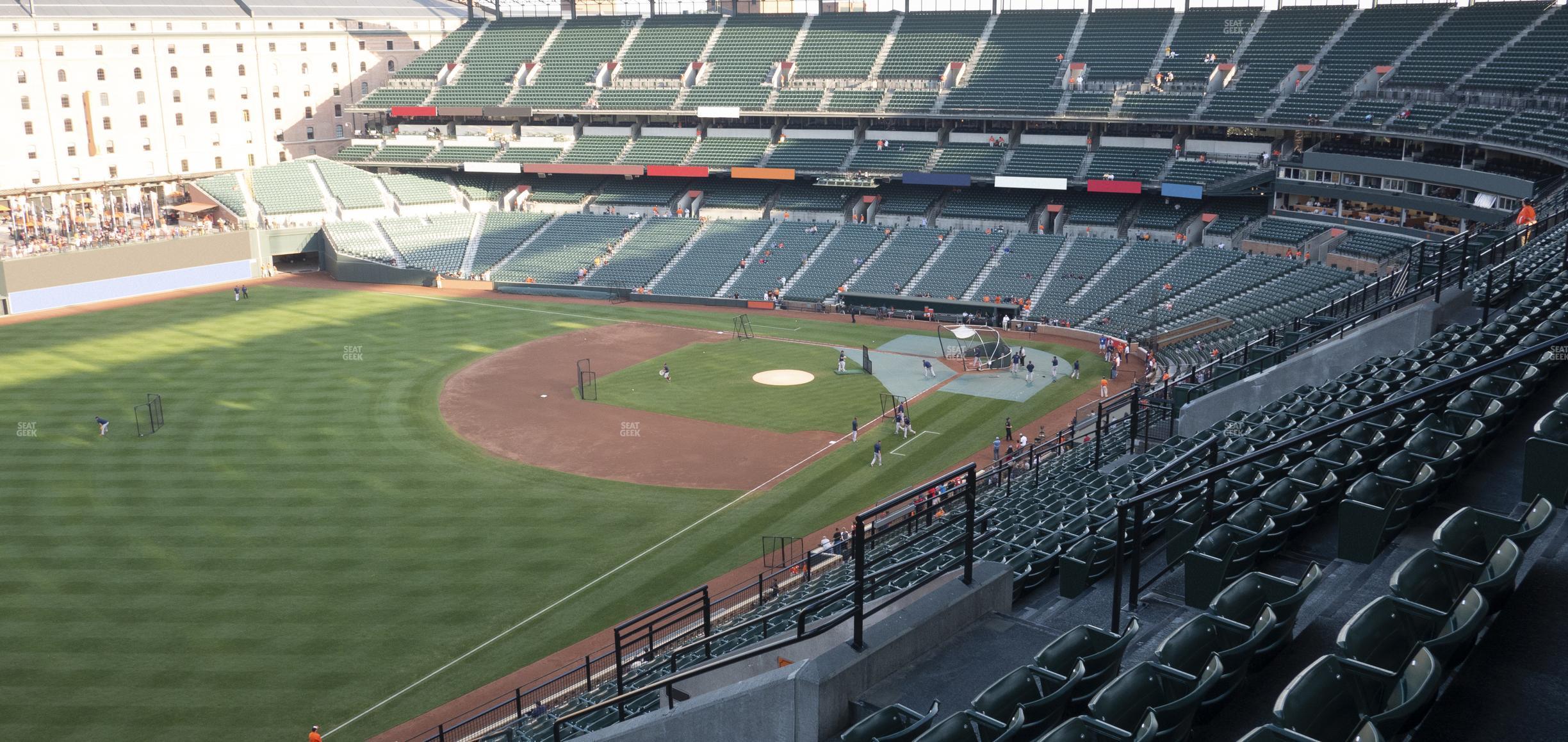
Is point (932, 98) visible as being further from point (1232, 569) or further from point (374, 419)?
point (1232, 569)

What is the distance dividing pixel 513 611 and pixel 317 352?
30949 mm

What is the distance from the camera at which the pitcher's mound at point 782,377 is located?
159 ft

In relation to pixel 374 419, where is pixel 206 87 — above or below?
above

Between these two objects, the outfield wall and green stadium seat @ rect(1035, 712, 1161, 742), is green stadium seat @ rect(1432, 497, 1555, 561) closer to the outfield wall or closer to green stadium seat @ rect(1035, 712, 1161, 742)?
green stadium seat @ rect(1035, 712, 1161, 742)

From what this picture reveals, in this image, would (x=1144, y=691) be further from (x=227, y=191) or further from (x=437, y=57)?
(x=437, y=57)

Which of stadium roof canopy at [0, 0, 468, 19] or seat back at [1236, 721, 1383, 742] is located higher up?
stadium roof canopy at [0, 0, 468, 19]

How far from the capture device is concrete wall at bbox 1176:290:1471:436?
22.5m

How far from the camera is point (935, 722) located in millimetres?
9703

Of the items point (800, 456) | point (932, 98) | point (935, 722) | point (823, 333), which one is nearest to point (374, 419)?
point (800, 456)

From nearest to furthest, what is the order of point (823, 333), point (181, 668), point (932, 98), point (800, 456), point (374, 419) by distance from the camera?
point (181, 668) → point (800, 456) → point (374, 419) → point (823, 333) → point (932, 98)

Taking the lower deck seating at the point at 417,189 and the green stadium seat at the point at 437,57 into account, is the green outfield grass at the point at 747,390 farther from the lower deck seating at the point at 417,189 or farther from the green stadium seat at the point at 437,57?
the green stadium seat at the point at 437,57

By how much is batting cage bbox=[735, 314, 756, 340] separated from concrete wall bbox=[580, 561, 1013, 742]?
45529mm

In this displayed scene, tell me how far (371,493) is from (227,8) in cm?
6466

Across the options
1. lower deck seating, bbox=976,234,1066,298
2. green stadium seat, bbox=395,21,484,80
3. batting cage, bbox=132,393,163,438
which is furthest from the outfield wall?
lower deck seating, bbox=976,234,1066,298
